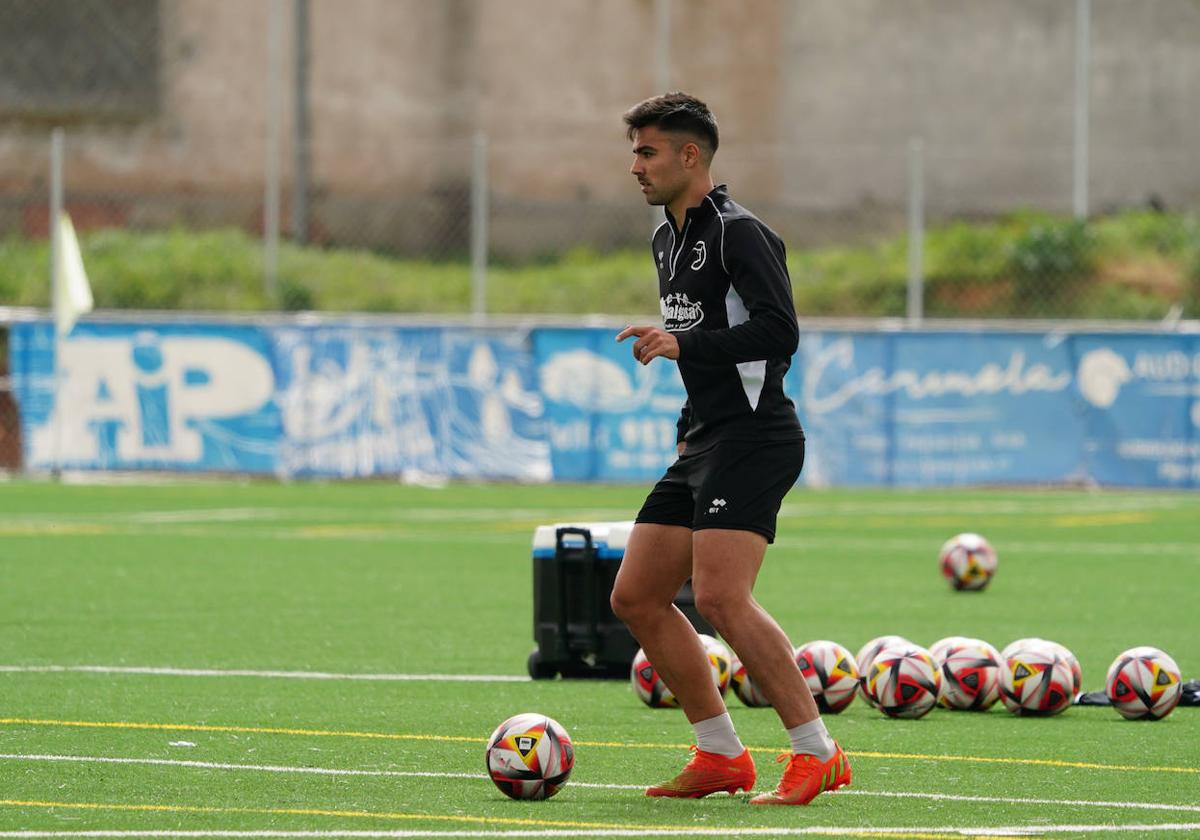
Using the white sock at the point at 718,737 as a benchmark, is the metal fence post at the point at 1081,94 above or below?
above

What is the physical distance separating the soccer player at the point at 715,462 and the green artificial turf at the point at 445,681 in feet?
0.83

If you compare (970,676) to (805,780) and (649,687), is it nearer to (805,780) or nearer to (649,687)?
(649,687)

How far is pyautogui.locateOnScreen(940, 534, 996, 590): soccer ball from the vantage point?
15.4 m

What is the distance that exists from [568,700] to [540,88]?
28.0m

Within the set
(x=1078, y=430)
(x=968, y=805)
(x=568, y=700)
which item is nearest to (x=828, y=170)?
(x=1078, y=430)

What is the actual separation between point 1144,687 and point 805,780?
2.76 metres

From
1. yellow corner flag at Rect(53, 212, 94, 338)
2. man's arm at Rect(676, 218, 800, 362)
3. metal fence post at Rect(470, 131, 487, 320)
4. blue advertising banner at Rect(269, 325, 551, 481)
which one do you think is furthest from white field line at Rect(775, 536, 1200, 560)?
man's arm at Rect(676, 218, 800, 362)

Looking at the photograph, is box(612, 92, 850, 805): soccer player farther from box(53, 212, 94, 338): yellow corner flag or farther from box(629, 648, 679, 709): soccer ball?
box(53, 212, 94, 338): yellow corner flag

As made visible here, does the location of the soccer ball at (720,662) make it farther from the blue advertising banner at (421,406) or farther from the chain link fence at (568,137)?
the chain link fence at (568,137)

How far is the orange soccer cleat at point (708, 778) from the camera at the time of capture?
753 centimetres

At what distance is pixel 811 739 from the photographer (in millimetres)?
7375

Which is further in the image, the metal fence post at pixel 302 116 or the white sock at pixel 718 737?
the metal fence post at pixel 302 116

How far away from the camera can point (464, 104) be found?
3788 centimetres

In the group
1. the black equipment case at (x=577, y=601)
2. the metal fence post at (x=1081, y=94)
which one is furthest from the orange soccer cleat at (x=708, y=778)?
the metal fence post at (x=1081, y=94)
